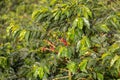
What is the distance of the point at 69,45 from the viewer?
2502 millimetres

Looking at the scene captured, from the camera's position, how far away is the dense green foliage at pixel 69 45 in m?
2.31

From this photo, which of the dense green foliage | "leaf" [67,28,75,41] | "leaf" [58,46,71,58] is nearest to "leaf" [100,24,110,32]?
the dense green foliage

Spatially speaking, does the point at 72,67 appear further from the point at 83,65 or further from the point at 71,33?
the point at 71,33

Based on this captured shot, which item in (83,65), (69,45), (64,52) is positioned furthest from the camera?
(69,45)

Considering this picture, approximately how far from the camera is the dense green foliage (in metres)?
2.31

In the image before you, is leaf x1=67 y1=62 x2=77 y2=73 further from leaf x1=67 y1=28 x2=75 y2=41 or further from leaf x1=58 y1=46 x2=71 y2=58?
leaf x1=67 y1=28 x2=75 y2=41

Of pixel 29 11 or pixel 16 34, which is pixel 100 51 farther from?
pixel 29 11

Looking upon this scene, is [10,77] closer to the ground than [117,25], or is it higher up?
Result: closer to the ground

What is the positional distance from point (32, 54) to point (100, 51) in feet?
2.61

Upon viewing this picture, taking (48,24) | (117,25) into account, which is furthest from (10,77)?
(117,25)

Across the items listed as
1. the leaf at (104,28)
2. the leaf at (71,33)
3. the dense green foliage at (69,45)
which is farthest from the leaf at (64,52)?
the leaf at (104,28)

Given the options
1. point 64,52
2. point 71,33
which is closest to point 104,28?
point 71,33

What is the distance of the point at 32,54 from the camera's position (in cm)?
279

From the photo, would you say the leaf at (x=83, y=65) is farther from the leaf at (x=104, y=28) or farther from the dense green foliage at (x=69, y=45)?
the leaf at (x=104, y=28)
